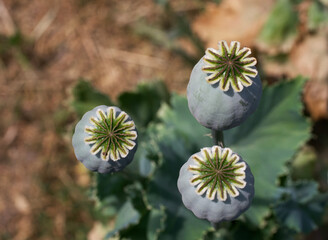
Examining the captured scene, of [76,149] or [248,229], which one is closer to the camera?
[76,149]

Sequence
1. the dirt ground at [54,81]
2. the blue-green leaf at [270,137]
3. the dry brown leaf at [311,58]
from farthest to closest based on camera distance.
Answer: the dirt ground at [54,81]
the dry brown leaf at [311,58]
the blue-green leaf at [270,137]

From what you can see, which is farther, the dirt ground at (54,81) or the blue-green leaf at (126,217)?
the dirt ground at (54,81)

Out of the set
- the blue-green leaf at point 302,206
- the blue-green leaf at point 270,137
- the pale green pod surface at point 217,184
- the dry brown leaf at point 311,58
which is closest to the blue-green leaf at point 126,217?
the blue-green leaf at point 270,137

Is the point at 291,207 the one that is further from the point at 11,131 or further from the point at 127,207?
the point at 11,131

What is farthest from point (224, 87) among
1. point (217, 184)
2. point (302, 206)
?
point (302, 206)

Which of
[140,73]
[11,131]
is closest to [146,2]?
[140,73]

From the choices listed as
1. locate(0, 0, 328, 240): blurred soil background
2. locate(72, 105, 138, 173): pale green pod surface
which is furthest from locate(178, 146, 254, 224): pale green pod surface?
locate(0, 0, 328, 240): blurred soil background

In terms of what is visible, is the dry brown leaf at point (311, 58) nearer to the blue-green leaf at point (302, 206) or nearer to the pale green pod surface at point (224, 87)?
the blue-green leaf at point (302, 206)

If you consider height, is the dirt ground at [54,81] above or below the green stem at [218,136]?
above
